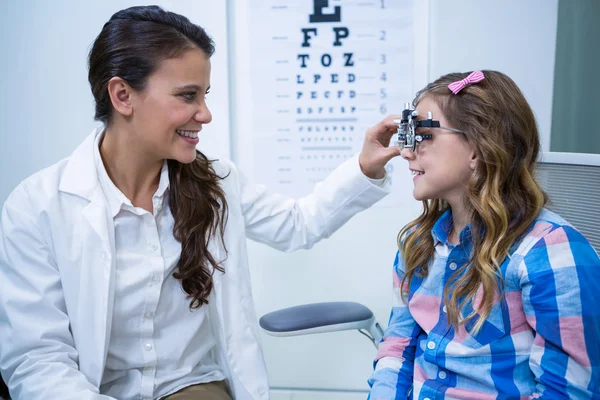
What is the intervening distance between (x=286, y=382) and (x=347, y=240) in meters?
0.70

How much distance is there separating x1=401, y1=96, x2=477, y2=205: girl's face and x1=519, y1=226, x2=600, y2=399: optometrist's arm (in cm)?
24

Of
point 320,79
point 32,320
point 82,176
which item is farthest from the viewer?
point 320,79

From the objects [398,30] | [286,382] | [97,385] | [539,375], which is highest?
[398,30]

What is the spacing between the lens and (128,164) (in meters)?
1.35

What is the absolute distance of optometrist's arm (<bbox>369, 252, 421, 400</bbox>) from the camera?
3.91 ft

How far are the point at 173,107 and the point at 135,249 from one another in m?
0.37

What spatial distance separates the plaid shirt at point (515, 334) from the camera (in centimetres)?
94

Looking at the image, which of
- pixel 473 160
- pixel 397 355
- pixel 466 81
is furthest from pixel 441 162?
pixel 397 355

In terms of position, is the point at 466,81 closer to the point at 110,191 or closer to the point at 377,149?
the point at 377,149

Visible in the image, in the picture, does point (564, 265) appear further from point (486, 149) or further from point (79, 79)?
point (79, 79)

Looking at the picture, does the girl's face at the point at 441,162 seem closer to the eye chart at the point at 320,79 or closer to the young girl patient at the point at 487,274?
the young girl patient at the point at 487,274

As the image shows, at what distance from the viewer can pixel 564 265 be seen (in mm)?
956

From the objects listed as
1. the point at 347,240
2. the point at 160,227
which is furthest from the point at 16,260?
the point at 347,240

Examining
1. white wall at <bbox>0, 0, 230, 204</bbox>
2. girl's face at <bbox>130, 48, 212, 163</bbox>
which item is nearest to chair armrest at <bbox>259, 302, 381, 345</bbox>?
girl's face at <bbox>130, 48, 212, 163</bbox>
